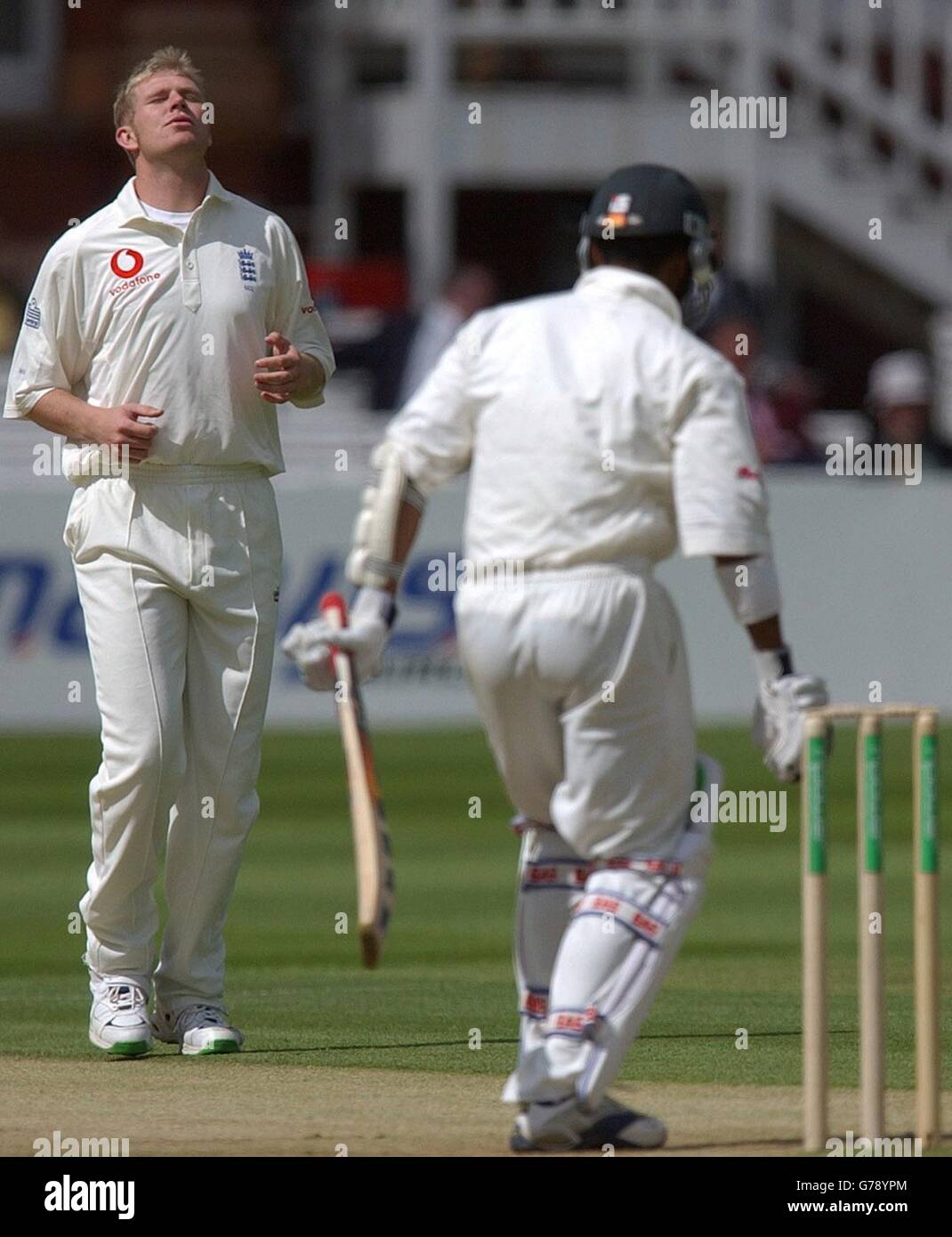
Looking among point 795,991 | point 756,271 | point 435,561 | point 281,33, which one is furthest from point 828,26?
point 795,991

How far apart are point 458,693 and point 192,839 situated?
28.5 ft

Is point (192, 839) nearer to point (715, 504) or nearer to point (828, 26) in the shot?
point (715, 504)

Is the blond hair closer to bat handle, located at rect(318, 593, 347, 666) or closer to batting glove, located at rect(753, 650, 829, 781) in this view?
bat handle, located at rect(318, 593, 347, 666)

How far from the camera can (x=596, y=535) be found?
5.03m

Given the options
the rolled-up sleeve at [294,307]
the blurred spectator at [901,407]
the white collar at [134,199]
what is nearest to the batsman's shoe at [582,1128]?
the rolled-up sleeve at [294,307]

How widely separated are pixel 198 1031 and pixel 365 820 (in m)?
1.54

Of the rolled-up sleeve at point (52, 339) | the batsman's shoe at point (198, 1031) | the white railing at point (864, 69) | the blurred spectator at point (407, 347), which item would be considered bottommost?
the batsman's shoe at point (198, 1031)

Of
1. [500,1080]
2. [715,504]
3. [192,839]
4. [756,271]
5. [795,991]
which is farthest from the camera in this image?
[756,271]

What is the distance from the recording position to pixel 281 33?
23203mm

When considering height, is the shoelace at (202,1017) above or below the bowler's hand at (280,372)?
below

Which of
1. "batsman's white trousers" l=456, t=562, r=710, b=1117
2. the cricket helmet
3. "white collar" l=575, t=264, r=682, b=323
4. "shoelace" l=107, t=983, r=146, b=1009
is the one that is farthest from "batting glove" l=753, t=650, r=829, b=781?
"shoelace" l=107, t=983, r=146, b=1009

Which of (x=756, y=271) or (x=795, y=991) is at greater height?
(x=756, y=271)

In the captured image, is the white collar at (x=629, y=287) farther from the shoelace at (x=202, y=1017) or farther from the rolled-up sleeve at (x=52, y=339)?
the shoelace at (x=202, y=1017)

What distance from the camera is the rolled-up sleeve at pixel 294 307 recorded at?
645cm
